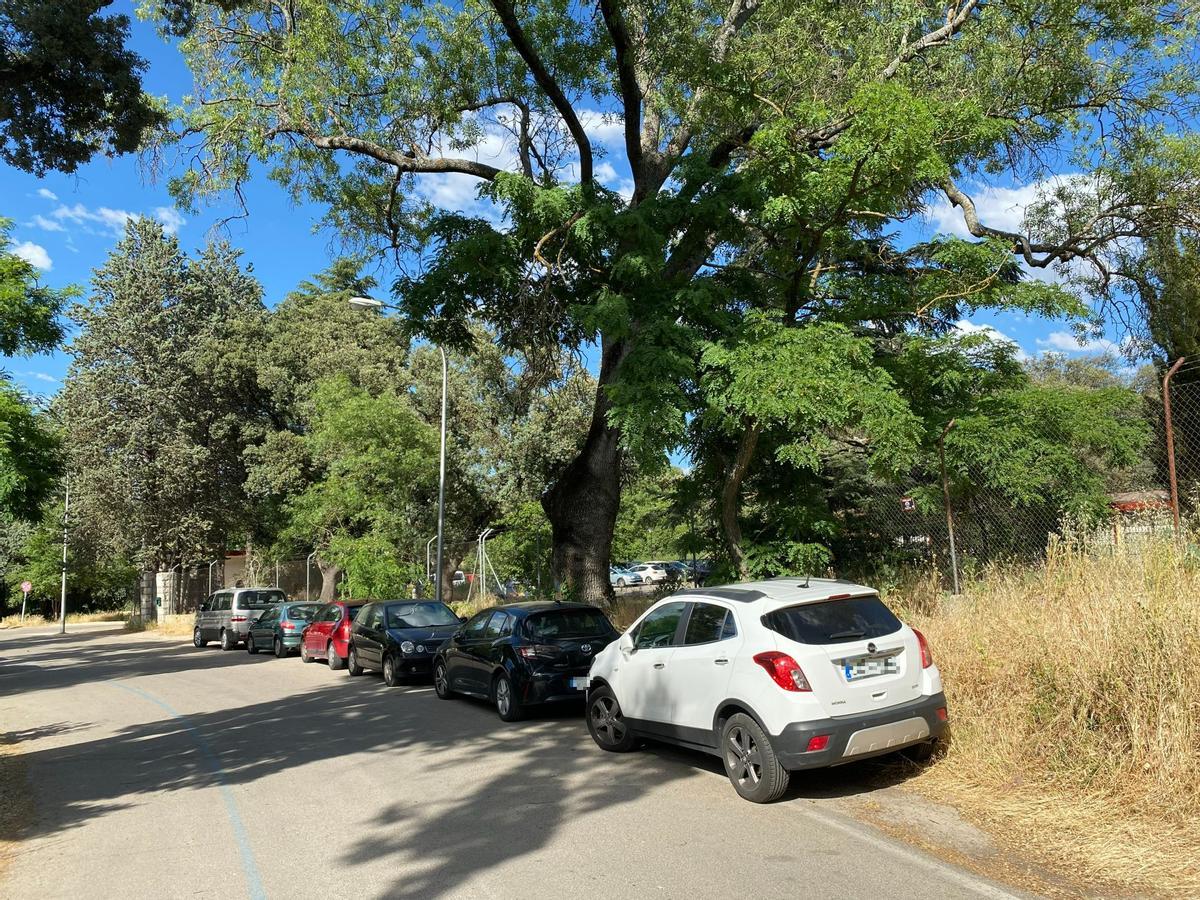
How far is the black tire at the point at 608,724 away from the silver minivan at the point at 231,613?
18517mm

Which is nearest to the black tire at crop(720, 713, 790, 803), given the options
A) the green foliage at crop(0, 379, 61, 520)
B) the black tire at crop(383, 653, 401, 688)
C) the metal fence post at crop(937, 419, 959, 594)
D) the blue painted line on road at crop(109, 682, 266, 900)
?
the blue painted line on road at crop(109, 682, 266, 900)

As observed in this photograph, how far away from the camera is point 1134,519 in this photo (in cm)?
898

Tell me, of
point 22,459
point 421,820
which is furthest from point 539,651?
point 22,459

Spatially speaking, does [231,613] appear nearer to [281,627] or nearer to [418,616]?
[281,627]

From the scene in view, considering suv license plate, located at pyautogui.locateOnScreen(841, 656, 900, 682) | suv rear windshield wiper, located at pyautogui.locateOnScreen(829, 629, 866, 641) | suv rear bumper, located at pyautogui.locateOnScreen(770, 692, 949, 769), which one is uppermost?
suv rear windshield wiper, located at pyautogui.locateOnScreen(829, 629, 866, 641)

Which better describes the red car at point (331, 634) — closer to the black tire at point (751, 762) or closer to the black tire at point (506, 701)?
the black tire at point (506, 701)

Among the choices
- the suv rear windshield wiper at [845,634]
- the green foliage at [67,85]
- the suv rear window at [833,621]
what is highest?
the green foliage at [67,85]

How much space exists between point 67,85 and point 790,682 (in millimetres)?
9283

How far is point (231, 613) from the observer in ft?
85.4

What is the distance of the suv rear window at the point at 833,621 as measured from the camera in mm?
6613

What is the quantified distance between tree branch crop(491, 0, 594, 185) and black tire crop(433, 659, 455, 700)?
28.1 ft

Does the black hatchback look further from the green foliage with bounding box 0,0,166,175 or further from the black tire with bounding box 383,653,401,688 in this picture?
the green foliage with bounding box 0,0,166,175

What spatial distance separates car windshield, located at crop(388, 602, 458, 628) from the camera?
1573 centimetres

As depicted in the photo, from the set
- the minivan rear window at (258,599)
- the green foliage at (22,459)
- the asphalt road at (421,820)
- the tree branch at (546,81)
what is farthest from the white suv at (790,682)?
the minivan rear window at (258,599)
